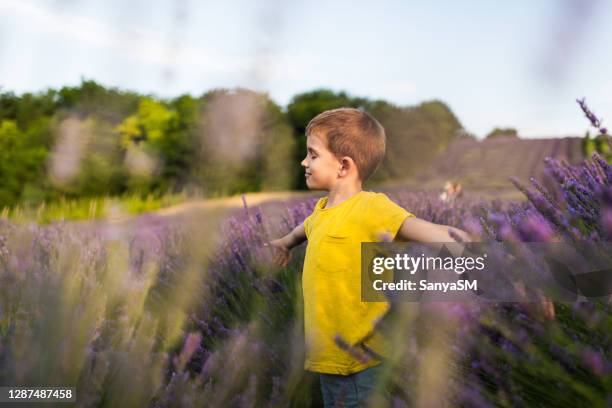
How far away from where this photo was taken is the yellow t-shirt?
5.63 ft

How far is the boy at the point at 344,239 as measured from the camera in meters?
1.71

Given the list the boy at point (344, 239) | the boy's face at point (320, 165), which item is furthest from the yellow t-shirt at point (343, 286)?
the boy's face at point (320, 165)

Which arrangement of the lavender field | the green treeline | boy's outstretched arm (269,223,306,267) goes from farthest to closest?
the green treeline
boy's outstretched arm (269,223,306,267)
the lavender field

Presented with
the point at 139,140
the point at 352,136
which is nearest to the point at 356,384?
the point at 352,136

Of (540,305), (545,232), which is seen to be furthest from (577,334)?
(545,232)

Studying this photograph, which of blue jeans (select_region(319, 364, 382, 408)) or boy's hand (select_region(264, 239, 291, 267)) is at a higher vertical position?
boy's hand (select_region(264, 239, 291, 267))

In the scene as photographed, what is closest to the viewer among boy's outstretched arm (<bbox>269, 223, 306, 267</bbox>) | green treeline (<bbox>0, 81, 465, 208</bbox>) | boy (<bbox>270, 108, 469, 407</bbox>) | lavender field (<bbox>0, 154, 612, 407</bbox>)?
lavender field (<bbox>0, 154, 612, 407</bbox>)

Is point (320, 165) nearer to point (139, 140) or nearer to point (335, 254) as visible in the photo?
point (335, 254)

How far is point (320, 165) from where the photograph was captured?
1913 mm

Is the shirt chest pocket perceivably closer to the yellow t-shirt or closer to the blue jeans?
the yellow t-shirt

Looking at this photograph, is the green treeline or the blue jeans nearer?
the blue jeans

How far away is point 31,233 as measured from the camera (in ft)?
11.7

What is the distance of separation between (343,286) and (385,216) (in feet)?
0.74

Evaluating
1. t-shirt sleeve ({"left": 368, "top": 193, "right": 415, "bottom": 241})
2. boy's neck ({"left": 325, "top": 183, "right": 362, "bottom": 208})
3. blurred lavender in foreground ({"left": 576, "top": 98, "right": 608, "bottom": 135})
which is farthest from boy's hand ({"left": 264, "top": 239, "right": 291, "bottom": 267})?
blurred lavender in foreground ({"left": 576, "top": 98, "right": 608, "bottom": 135})
